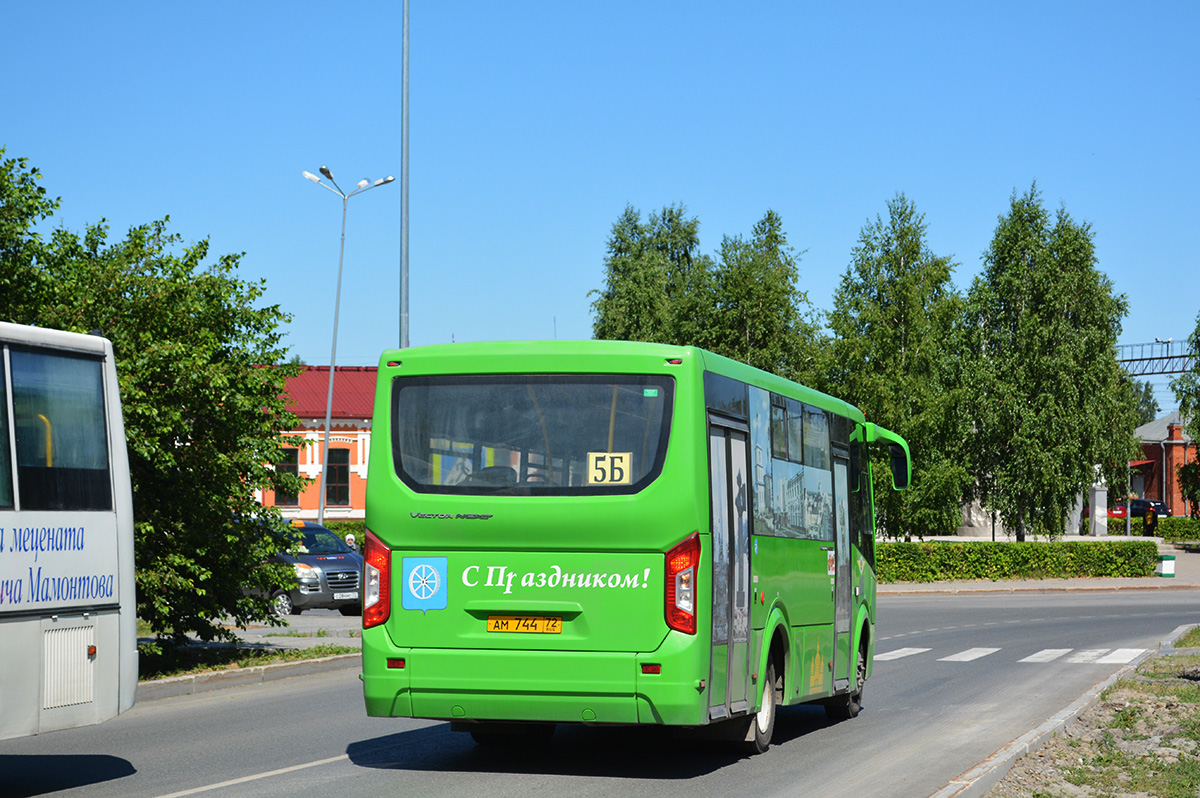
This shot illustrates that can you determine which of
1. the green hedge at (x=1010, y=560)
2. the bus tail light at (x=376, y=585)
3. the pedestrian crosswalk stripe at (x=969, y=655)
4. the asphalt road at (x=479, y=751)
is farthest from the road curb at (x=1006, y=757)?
the green hedge at (x=1010, y=560)

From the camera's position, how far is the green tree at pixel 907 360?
150 ft

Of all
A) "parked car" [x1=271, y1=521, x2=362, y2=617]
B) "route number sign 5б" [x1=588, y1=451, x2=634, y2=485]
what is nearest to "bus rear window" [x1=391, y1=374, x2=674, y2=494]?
"route number sign 5б" [x1=588, y1=451, x2=634, y2=485]

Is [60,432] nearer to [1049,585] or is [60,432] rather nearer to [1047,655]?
[1047,655]

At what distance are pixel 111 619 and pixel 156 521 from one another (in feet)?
20.7

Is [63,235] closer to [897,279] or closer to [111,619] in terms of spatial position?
[111,619]

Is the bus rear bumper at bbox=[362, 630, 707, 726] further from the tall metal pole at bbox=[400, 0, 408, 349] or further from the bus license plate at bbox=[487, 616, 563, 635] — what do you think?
the tall metal pole at bbox=[400, 0, 408, 349]

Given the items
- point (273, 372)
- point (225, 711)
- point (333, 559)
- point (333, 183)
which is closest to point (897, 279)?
point (333, 183)

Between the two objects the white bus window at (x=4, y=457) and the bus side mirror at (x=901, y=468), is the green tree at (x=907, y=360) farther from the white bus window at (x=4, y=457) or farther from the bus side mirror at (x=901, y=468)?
the white bus window at (x=4, y=457)

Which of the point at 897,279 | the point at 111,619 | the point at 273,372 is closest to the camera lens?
the point at 111,619

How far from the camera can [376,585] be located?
9633 mm

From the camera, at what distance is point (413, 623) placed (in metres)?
9.50

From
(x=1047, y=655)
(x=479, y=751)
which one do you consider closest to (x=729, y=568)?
(x=479, y=751)

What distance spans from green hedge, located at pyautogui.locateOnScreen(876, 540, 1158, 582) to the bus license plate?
3168 centimetres

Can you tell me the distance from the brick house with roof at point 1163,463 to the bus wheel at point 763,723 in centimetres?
9163
